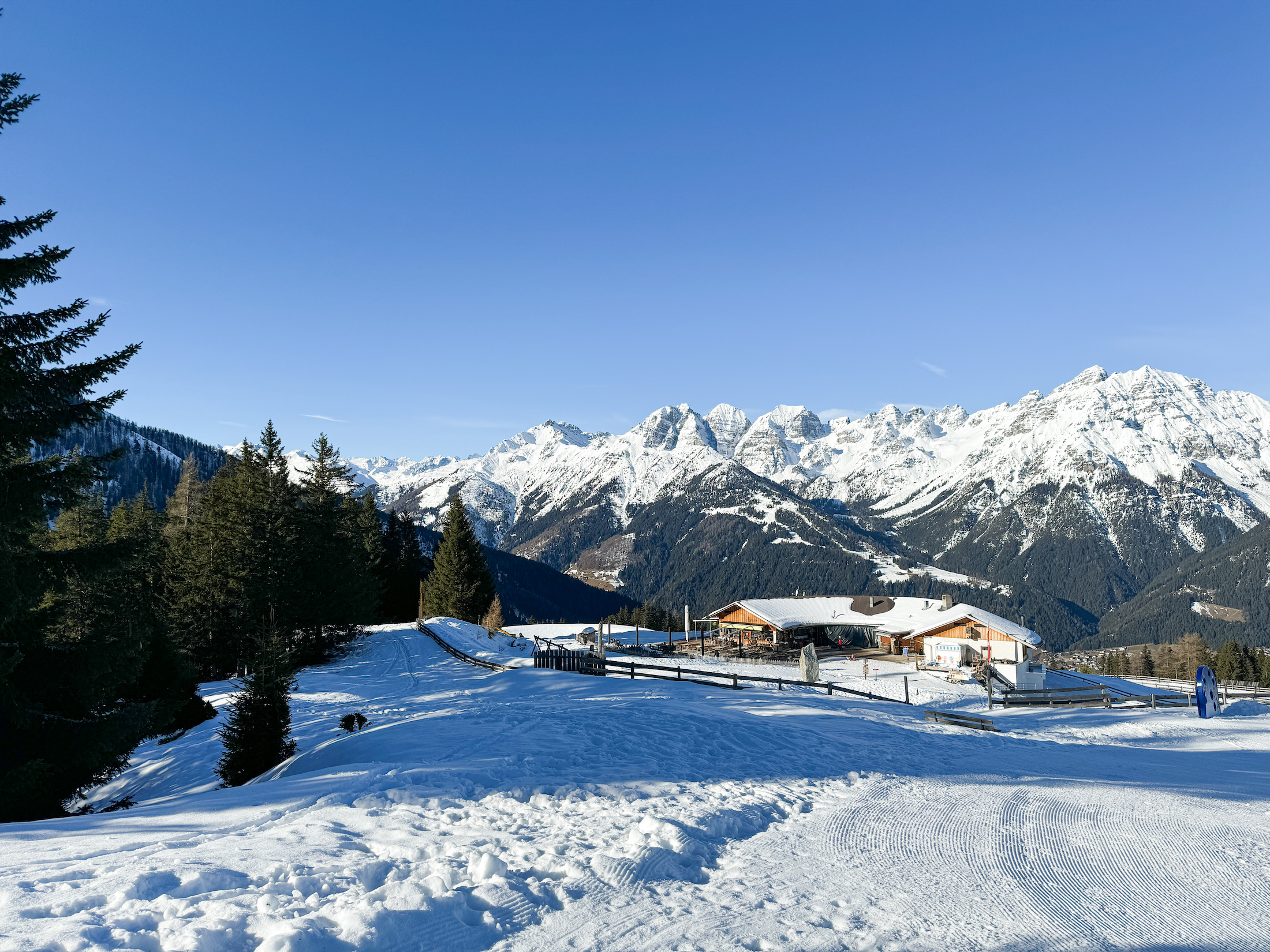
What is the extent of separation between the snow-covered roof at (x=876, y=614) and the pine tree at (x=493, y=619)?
25000 mm

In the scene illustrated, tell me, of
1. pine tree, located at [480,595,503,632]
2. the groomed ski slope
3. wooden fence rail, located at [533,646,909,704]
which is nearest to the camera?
the groomed ski slope

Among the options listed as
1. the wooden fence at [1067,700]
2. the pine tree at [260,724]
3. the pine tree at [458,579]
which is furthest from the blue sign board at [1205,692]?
the pine tree at [458,579]

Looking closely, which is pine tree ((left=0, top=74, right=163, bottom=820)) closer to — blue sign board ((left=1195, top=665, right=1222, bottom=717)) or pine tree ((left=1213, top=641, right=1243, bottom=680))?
blue sign board ((left=1195, top=665, right=1222, bottom=717))

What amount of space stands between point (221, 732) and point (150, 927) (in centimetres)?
1378

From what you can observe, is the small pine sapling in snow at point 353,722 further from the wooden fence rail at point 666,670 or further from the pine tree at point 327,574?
the pine tree at point 327,574

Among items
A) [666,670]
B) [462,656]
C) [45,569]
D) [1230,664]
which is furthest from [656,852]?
[1230,664]

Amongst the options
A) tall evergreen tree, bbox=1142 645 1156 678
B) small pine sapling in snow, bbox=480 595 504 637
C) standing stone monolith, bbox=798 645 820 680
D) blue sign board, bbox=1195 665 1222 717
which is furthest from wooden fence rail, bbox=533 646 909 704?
tall evergreen tree, bbox=1142 645 1156 678

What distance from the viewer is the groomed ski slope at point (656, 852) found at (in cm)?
721

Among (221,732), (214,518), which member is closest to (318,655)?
(214,518)

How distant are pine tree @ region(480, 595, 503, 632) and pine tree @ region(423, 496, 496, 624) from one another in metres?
0.83

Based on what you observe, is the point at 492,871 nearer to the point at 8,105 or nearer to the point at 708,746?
the point at 708,746

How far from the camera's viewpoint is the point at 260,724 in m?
18.8

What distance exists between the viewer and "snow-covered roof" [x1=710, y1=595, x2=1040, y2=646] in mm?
69188

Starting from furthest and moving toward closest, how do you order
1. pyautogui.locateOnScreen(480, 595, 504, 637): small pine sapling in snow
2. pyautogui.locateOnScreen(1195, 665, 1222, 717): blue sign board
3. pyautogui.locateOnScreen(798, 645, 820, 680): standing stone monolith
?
1. pyautogui.locateOnScreen(480, 595, 504, 637): small pine sapling in snow
2. pyautogui.locateOnScreen(798, 645, 820, 680): standing stone monolith
3. pyautogui.locateOnScreen(1195, 665, 1222, 717): blue sign board
